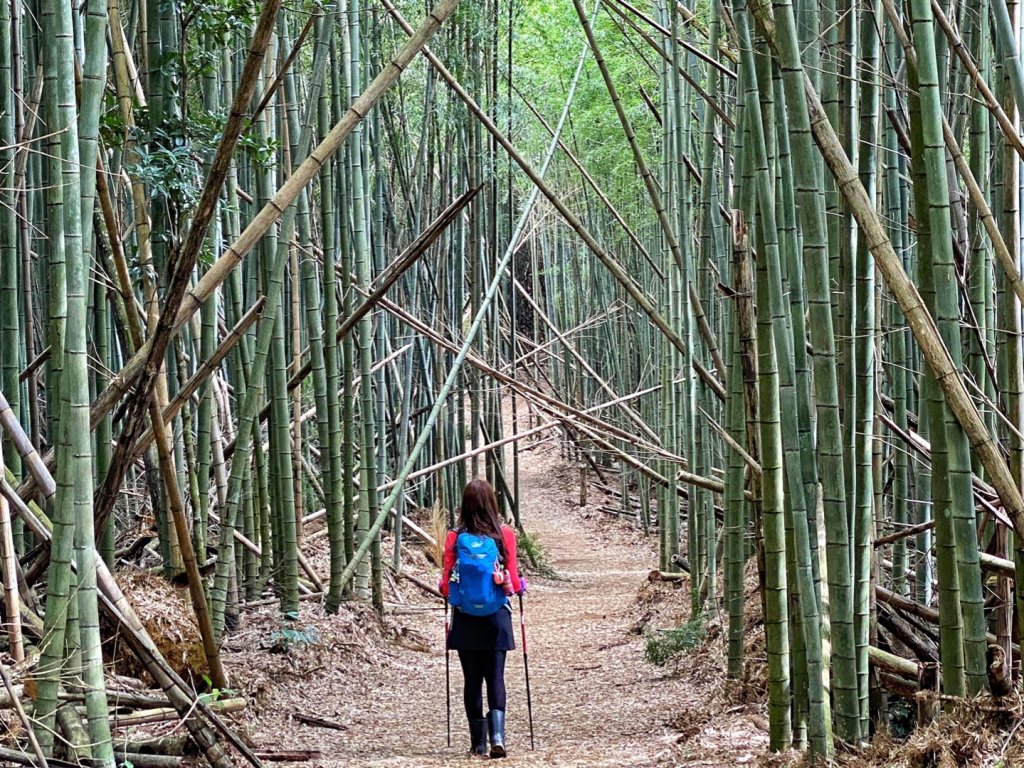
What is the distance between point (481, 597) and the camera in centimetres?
378

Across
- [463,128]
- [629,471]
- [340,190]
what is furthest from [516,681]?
[629,471]

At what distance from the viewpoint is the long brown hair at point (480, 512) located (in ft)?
12.5

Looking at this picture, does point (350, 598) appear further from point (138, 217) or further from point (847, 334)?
point (847, 334)

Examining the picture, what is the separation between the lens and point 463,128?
824cm

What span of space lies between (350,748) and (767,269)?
235 cm

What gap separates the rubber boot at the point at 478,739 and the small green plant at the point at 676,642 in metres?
1.42

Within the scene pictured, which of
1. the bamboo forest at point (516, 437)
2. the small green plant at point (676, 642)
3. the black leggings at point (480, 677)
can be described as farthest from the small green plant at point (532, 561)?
the black leggings at point (480, 677)

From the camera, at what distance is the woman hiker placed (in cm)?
379

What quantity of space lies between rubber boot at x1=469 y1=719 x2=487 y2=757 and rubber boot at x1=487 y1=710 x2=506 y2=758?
1.6 inches

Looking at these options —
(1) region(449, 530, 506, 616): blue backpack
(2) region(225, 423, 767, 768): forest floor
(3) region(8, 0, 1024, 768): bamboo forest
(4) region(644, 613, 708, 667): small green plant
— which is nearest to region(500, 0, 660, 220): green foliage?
(3) region(8, 0, 1024, 768): bamboo forest

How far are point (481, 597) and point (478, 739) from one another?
490 mm

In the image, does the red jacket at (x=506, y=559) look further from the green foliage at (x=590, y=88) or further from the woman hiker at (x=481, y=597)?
the green foliage at (x=590, y=88)

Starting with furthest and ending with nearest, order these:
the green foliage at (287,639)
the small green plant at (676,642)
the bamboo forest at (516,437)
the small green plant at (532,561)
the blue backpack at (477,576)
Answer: the small green plant at (532,561) < the small green plant at (676,642) < the green foliage at (287,639) < the blue backpack at (477,576) < the bamboo forest at (516,437)

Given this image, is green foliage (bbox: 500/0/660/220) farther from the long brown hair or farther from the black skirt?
the black skirt
